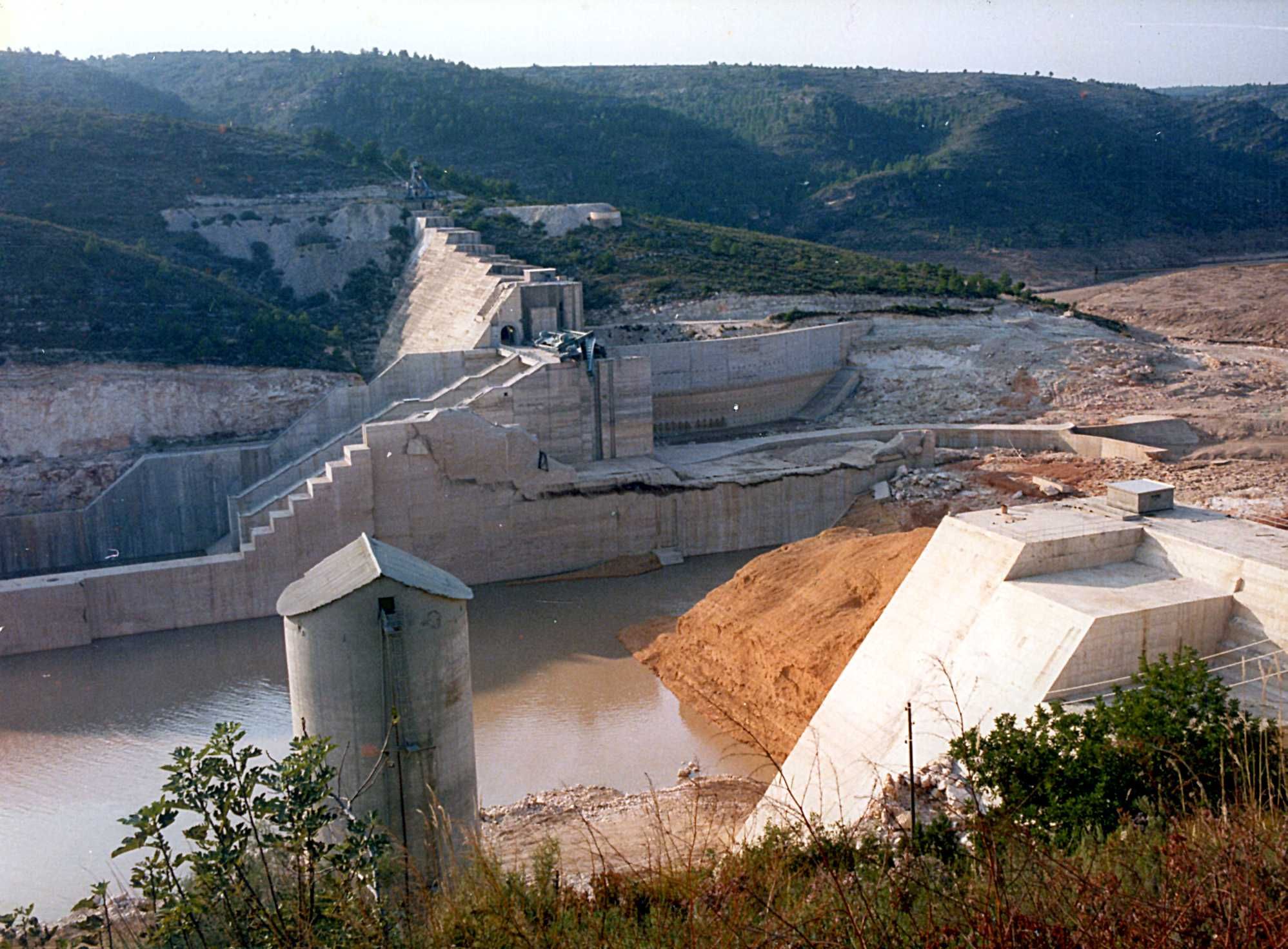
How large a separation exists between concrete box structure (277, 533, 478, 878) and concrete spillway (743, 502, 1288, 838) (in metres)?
3.11

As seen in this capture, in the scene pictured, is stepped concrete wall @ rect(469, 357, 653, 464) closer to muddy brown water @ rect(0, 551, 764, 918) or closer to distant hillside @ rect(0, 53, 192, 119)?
muddy brown water @ rect(0, 551, 764, 918)

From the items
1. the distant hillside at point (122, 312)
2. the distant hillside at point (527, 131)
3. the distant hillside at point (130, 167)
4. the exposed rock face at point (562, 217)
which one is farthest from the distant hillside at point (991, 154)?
the distant hillside at point (122, 312)

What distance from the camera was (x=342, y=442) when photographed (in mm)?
23969

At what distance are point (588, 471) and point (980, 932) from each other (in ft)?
64.4

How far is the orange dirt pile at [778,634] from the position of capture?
15570 millimetres

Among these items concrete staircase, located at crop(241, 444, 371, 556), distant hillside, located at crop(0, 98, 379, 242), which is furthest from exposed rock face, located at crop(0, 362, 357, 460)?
distant hillside, located at crop(0, 98, 379, 242)

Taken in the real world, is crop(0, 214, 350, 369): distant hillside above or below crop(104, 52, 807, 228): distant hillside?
below

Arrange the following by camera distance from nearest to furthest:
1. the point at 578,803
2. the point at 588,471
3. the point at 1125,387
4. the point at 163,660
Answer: the point at 578,803, the point at 163,660, the point at 588,471, the point at 1125,387

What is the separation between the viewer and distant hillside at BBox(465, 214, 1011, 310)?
35156mm

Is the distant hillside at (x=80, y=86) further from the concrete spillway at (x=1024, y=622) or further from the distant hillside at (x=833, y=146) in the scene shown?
the concrete spillway at (x=1024, y=622)

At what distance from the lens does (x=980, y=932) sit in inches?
170

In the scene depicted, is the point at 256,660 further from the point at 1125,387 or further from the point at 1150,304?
the point at 1150,304

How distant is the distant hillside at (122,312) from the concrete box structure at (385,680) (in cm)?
1926

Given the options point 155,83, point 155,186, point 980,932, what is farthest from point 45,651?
point 155,83
